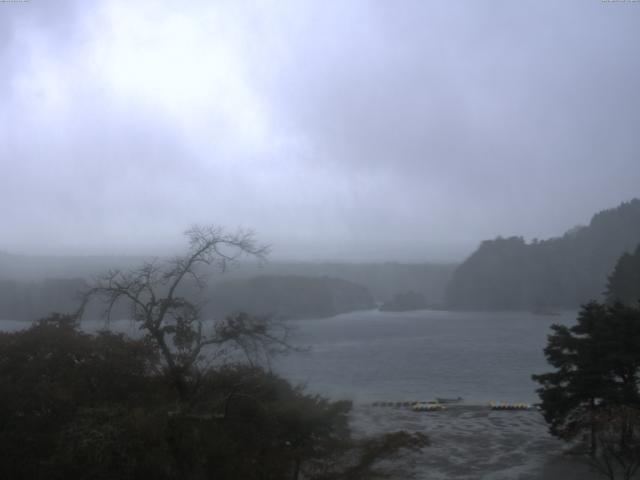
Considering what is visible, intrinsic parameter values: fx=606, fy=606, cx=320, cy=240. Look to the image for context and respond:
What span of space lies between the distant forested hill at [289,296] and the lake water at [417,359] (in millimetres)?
1616

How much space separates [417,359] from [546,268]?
48.0 m

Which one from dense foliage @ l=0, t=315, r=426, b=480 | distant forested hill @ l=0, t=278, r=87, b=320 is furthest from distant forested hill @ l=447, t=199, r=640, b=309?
dense foliage @ l=0, t=315, r=426, b=480

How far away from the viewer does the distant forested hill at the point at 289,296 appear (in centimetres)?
3022

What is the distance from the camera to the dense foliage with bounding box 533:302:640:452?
1492cm

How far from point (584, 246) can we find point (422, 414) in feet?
220

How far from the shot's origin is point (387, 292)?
304ft

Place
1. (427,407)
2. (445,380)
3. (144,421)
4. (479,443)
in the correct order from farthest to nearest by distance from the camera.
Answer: (445,380) → (427,407) → (479,443) → (144,421)

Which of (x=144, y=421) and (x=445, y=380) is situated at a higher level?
(x=144, y=421)

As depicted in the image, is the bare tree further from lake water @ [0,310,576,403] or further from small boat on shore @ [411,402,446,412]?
small boat on shore @ [411,402,446,412]

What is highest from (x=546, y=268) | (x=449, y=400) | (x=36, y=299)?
(x=546, y=268)

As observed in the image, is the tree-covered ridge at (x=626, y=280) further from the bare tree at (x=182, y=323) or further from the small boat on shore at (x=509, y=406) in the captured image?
the bare tree at (x=182, y=323)

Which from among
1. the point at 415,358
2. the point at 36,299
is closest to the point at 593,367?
the point at 36,299

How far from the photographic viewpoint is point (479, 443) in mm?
18359

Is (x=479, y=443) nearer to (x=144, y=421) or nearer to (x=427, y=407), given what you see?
(x=427, y=407)
